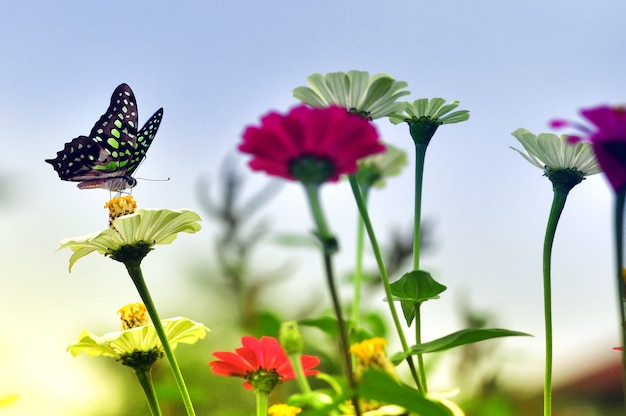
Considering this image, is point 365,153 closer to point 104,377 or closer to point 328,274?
point 328,274

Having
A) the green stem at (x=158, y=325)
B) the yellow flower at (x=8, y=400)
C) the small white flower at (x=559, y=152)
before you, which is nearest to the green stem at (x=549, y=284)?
the small white flower at (x=559, y=152)

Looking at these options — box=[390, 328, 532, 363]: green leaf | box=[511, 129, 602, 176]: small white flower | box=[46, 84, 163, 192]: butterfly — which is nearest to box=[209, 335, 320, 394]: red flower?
box=[390, 328, 532, 363]: green leaf

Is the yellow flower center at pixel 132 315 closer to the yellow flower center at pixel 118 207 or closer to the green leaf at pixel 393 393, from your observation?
the yellow flower center at pixel 118 207

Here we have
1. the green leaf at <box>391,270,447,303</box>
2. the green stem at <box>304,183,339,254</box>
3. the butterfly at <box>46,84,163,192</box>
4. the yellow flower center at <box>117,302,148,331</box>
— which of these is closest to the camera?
the green stem at <box>304,183,339,254</box>

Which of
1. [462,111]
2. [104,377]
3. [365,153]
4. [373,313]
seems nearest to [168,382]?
[104,377]

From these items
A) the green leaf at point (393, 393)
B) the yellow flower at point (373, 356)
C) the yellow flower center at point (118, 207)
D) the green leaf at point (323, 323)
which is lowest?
the green leaf at point (393, 393)

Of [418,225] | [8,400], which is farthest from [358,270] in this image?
[8,400]

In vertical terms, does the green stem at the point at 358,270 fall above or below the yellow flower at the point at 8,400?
above

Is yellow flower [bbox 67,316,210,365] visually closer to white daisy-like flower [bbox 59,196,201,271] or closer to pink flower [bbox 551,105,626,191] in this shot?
white daisy-like flower [bbox 59,196,201,271]
